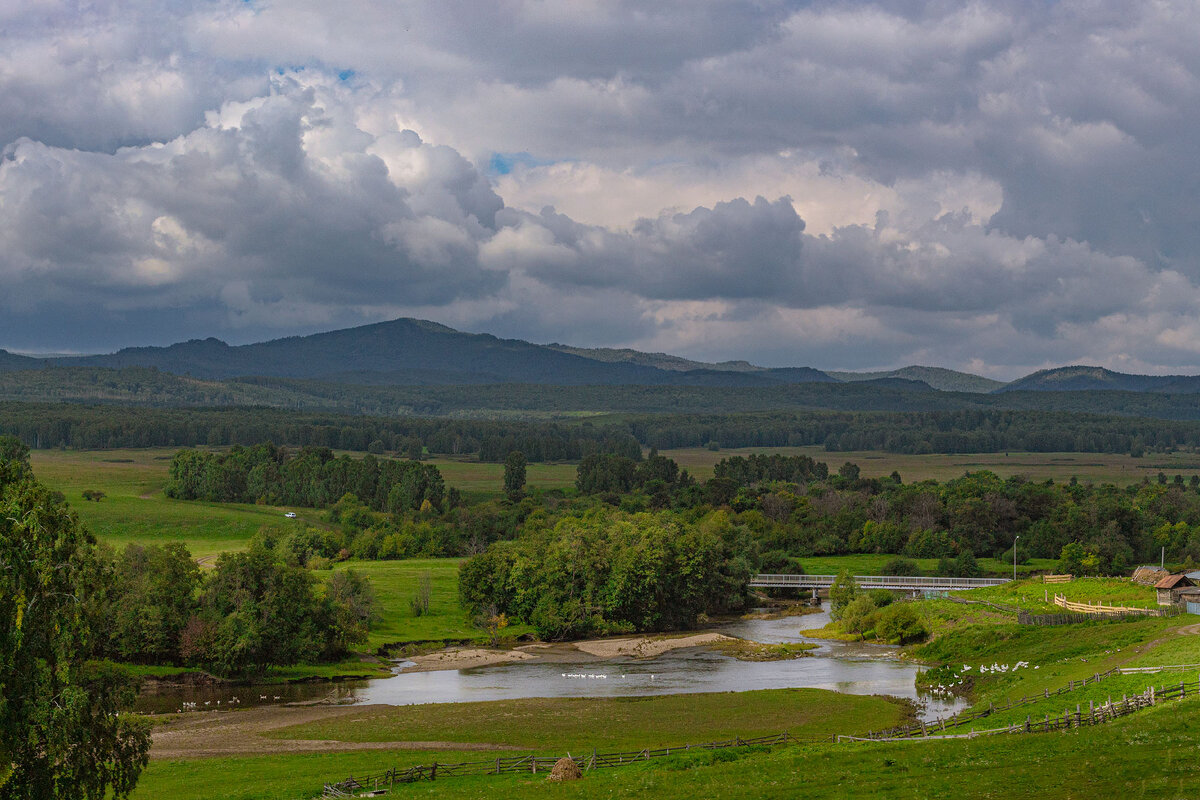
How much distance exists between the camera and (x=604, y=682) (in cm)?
8681

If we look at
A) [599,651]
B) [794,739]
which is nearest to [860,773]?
[794,739]

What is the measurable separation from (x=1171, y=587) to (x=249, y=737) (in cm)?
7834

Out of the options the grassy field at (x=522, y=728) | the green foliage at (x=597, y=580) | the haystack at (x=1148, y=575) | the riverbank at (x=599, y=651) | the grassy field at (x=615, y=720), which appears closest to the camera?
the grassy field at (x=522, y=728)

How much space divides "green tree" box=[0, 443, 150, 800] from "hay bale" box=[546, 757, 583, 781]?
52.1 feet

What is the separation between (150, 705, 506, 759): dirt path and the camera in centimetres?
5906

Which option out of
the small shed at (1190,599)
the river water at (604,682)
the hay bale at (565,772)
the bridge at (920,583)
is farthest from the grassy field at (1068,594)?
the hay bale at (565,772)

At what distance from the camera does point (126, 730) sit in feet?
125

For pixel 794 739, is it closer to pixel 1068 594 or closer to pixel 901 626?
pixel 901 626

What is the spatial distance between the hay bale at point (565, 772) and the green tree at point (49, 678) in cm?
1589

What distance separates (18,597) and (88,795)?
7.04m

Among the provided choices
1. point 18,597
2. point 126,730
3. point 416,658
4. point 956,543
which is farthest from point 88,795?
point 956,543

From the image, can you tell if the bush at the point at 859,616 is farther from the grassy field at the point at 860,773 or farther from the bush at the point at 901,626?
the grassy field at the point at 860,773

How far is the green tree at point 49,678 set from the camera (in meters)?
34.6

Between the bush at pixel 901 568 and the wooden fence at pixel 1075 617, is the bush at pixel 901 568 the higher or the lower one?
the lower one
